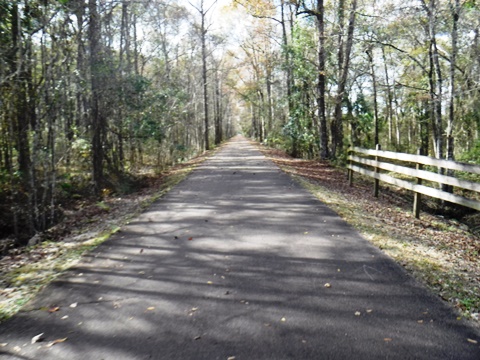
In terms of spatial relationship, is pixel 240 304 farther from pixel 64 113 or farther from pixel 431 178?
pixel 64 113

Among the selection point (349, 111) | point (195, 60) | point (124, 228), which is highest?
point (195, 60)

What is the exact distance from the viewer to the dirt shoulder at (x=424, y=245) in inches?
162

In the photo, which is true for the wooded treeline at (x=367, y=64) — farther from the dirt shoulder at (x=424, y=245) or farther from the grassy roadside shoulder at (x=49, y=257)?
the grassy roadside shoulder at (x=49, y=257)

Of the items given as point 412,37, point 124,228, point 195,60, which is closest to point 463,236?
point 124,228

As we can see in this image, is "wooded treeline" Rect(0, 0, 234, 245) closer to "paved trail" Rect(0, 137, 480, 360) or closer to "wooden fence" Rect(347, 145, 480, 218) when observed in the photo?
"paved trail" Rect(0, 137, 480, 360)

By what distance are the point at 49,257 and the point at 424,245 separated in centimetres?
567

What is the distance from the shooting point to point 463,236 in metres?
7.60

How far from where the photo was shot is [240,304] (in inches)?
152

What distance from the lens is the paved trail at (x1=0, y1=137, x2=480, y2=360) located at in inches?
123

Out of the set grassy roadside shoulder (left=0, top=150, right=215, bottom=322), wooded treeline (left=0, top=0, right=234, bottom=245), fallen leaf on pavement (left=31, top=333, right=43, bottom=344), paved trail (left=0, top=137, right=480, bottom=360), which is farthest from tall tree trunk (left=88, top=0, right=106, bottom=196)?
fallen leaf on pavement (left=31, top=333, right=43, bottom=344)

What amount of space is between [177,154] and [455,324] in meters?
20.8

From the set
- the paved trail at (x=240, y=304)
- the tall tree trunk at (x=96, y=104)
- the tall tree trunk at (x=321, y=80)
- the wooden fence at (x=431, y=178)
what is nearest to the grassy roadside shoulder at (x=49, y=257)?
the paved trail at (x=240, y=304)

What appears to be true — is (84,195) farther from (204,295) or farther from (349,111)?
(349,111)

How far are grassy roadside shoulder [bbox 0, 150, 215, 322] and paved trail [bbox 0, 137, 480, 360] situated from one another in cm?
22
